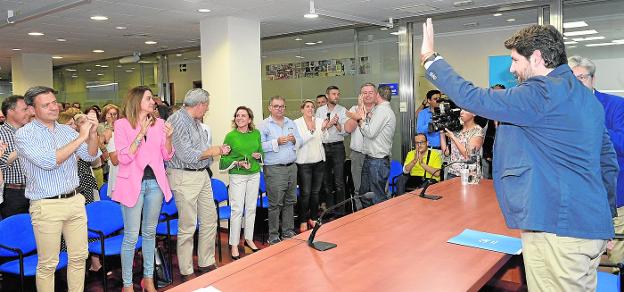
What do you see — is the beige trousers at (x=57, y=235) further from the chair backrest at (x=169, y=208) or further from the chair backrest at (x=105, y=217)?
the chair backrest at (x=169, y=208)

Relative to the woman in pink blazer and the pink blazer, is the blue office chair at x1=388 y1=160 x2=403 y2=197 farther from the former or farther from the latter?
the pink blazer

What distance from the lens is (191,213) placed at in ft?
13.9

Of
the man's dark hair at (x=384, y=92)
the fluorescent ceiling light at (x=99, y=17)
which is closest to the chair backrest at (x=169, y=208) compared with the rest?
the man's dark hair at (x=384, y=92)

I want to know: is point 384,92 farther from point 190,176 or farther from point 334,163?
Result: point 190,176

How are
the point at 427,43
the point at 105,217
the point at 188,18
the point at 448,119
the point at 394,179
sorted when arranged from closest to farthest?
the point at 427,43 → the point at 105,217 → the point at 448,119 → the point at 394,179 → the point at 188,18

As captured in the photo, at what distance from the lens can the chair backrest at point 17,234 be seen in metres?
3.49

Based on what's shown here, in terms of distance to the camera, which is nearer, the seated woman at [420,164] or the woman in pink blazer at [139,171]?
the woman in pink blazer at [139,171]

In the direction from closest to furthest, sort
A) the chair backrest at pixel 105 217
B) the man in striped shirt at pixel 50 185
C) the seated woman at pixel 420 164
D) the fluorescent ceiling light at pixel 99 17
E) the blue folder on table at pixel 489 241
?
the blue folder on table at pixel 489 241
the man in striped shirt at pixel 50 185
the chair backrest at pixel 105 217
the seated woman at pixel 420 164
the fluorescent ceiling light at pixel 99 17

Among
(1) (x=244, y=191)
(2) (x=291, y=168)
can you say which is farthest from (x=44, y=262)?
(2) (x=291, y=168)

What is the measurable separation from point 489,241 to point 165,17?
5489 millimetres

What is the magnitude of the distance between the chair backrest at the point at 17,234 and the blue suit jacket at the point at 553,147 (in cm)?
322

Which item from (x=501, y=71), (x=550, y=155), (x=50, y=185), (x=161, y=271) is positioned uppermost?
(x=501, y=71)

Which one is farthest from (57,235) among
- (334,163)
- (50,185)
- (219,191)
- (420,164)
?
(420,164)

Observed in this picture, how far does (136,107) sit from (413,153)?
3.58 meters
